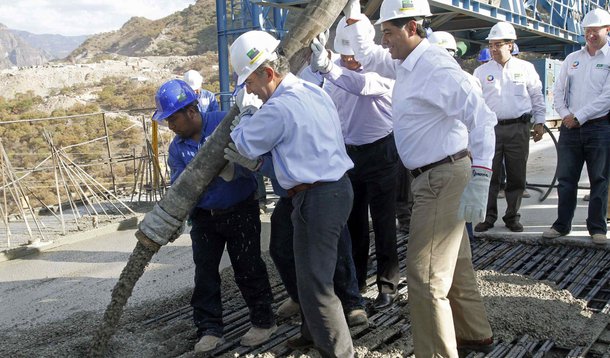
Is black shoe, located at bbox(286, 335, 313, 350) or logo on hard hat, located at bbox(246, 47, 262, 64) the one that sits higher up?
logo on hard hat, located at bbox(246, 47, 262, 64)

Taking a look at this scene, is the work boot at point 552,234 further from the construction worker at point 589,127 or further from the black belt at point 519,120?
the black belt at point 519,120

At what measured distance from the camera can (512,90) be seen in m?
5.92

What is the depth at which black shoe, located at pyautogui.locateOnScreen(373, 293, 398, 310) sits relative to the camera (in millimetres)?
4086

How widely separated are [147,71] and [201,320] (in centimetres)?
4243

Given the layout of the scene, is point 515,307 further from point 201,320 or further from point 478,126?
point 201,320

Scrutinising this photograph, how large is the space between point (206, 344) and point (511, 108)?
3.94 m

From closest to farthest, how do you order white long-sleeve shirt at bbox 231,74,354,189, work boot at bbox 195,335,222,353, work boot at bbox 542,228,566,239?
white long-sleeve shirt at bbox 231,74,354,189
work boot at bbox 195,335,222,353
work boot at bbox 542,228,566,239

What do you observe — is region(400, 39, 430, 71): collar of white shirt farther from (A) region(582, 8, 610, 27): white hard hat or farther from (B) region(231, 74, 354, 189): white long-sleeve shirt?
(A) region(582, 8, 610, 27): white hard hat

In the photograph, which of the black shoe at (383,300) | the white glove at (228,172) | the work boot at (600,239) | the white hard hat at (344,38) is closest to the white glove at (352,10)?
the white hard hat at (344,38)

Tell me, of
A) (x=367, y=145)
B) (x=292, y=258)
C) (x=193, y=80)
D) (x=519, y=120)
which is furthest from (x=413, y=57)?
(x=193, y=80)

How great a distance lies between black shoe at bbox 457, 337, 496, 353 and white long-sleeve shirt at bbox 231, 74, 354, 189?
123 centimetres

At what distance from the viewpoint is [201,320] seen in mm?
3699

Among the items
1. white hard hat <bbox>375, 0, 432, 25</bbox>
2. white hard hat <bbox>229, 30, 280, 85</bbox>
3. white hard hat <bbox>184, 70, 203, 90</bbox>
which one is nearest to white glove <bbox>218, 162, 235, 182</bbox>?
white hard hat <bbox>229, 30, 280, 85</bbox>

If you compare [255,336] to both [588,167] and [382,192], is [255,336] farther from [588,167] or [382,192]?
[588,167]
